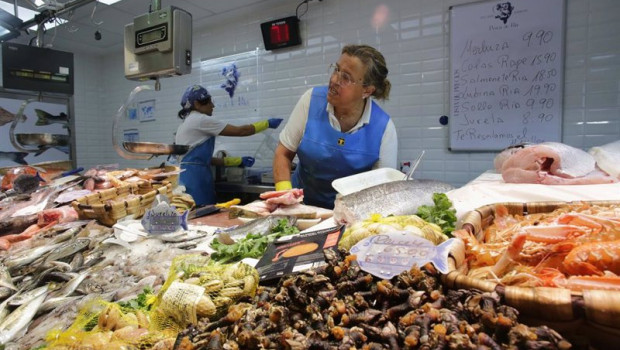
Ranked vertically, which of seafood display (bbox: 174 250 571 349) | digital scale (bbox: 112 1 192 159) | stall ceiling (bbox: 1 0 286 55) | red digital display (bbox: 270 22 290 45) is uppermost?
stall ceiling (bbox: 1 0 286 55)

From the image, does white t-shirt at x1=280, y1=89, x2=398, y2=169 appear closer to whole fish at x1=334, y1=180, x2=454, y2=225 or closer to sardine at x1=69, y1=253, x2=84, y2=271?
whole fish at x1=334, y1=180, x2=454, y2=225

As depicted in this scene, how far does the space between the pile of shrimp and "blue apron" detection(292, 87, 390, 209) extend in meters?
2.15

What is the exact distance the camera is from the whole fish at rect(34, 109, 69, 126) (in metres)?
5.15

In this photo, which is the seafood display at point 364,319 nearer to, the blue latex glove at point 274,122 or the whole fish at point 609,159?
the whole fish at point 609,159

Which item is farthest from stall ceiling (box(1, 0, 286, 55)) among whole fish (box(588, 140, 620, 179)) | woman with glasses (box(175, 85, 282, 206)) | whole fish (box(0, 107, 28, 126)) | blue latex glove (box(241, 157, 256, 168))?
whole fish (box(588, 140, 620, 179))

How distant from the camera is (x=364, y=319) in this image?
34.0 inches

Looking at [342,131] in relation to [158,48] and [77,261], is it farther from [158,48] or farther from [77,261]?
[77,261]

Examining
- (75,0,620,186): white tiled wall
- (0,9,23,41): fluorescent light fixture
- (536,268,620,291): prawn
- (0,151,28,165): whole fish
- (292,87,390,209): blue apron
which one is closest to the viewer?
(536,268,620,291): prawn

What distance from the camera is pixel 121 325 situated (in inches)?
44.3

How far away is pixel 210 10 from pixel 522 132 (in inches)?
189

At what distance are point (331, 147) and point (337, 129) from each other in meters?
0.18

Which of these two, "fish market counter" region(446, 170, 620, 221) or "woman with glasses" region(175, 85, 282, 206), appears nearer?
"fish market counter" region(446, 170, 620, 221)

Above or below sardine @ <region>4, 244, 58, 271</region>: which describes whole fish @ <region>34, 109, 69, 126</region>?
above

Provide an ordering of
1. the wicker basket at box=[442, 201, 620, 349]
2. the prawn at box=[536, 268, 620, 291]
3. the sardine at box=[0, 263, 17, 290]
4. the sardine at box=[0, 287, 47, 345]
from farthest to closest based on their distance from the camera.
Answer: the sardine at box=[0, 263, 17, 290] → the sardine at box=[0, 287, 47, 345] → the prawn at box=[536, 268, 620, 291] → the wicker basket at box=[442, 201, 620, 349]
